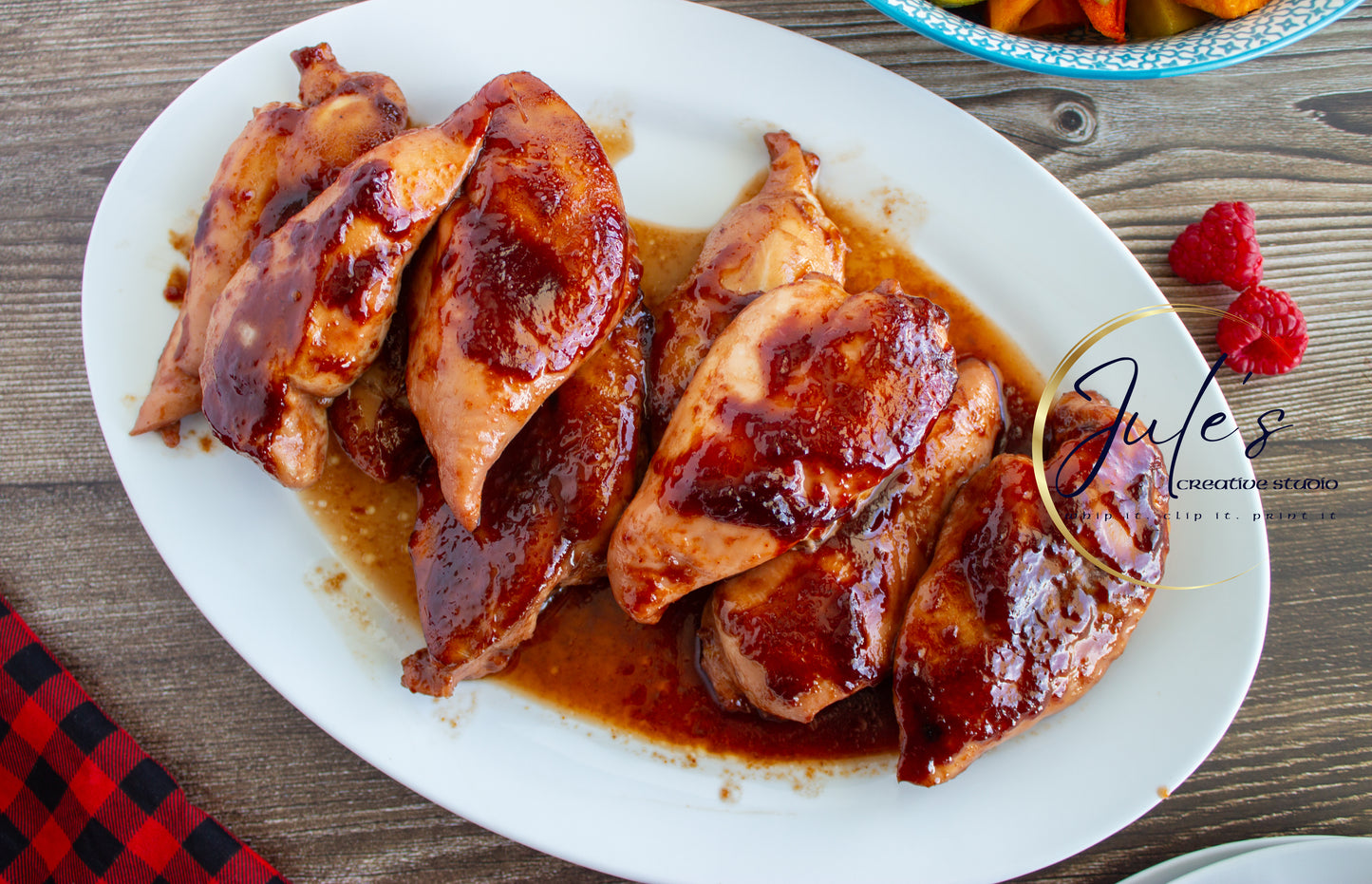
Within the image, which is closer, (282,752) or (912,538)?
(912,538)

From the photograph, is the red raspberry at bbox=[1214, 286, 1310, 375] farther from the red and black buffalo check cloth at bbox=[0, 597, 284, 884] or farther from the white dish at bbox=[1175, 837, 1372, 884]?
the red and black buffalo check cloth at bbox=[0, 597, 284, 884]

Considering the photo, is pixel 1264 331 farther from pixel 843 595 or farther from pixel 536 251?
pixel 536 251

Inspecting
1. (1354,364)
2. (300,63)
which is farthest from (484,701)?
(1354,364)

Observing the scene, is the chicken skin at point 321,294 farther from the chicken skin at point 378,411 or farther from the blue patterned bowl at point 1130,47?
the blue patterned bowl at point 1130,47

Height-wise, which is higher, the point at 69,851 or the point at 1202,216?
the point at 1202,216

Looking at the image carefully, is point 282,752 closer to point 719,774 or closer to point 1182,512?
point 719,774

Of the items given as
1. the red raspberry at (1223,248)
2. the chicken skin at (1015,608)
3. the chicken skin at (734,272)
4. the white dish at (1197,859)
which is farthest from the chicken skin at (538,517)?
the white dish at (1197,859)

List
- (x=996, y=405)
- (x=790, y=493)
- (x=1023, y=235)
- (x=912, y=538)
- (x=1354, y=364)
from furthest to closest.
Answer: (x=1354, y=364) < (x=1023, y=235) < (x=996, y=405) < (x=912, y=538) < (x=790, y=493)
